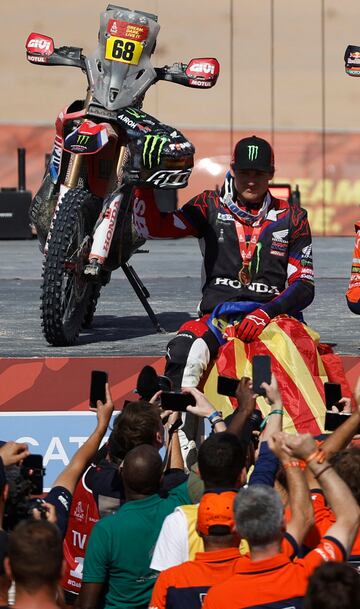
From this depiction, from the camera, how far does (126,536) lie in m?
5.60

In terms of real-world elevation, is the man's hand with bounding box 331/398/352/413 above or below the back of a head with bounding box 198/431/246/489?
below

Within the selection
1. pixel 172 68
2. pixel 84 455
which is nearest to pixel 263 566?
pixel 84 455

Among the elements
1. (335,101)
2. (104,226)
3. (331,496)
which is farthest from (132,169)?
(335,101)

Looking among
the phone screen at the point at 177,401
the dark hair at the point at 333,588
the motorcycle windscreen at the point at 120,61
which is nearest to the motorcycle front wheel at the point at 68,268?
the motorcycle windscreen at the point at 120,61

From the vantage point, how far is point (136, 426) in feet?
20.4

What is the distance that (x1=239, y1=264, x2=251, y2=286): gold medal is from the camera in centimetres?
896

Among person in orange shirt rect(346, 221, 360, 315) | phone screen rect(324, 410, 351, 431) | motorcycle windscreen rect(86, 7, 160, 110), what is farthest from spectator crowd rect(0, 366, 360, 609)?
motorcycle windscreen rect(86, 7, 160, 110)

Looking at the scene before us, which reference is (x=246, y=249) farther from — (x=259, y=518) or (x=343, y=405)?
(x=259, y=518)

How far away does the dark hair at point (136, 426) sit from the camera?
6.22m

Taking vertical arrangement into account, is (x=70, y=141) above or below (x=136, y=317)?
above

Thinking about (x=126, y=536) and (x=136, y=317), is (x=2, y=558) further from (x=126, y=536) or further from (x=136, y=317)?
(x=136, y=317)

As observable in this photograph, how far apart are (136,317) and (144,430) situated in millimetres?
6171

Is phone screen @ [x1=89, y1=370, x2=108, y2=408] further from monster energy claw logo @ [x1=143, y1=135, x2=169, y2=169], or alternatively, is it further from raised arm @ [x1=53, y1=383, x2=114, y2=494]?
monster energy claw logo @ [x1=143, y1=135, x2=169, y2=169]

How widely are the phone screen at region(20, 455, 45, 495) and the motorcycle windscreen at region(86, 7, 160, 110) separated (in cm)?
516
